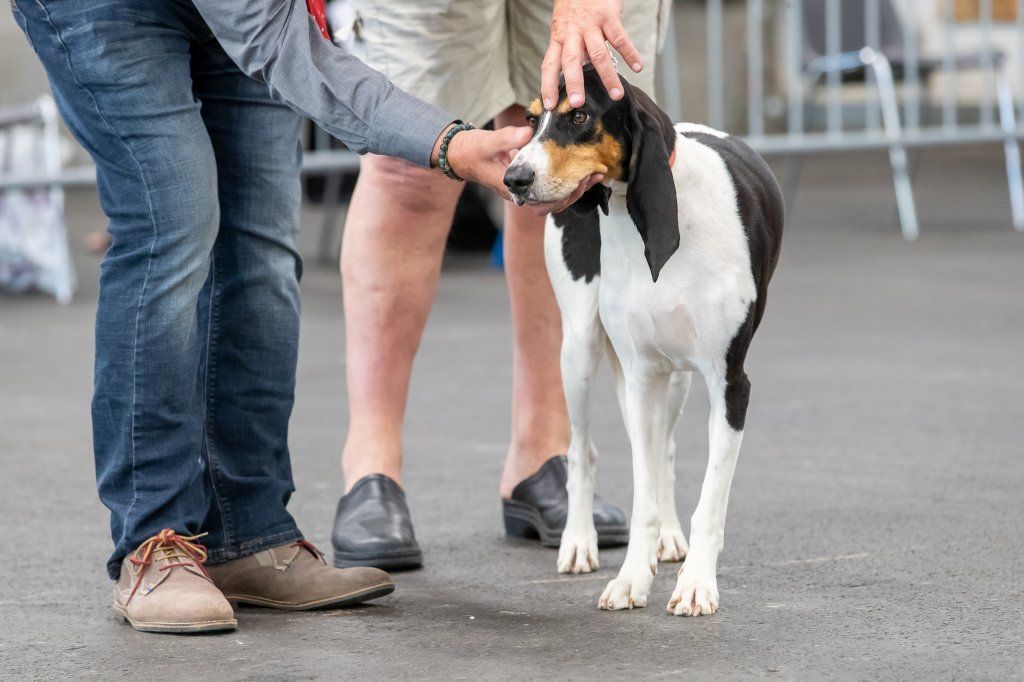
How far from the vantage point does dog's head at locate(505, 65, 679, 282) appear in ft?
7.09

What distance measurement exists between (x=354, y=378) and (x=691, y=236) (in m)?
0.93

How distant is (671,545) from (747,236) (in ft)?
2.25

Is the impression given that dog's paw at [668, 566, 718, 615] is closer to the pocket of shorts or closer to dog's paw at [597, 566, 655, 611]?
dog's paw at [597, 566, 655, 611]

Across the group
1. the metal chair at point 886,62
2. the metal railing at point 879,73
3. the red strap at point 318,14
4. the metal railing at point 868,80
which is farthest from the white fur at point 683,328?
the metal chair at point 886,62

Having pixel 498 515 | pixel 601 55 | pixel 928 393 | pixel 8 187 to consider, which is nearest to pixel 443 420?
pixel 498 515

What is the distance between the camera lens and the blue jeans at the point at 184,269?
7.41 feet

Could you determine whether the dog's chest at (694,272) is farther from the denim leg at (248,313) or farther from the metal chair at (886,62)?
the metal chair at (886,62)

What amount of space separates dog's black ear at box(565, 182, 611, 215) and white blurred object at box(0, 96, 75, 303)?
4.98 m

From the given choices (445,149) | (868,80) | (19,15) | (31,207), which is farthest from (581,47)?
(868,80)

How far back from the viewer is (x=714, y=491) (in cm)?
239

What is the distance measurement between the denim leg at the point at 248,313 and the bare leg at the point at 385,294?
0.38 meters

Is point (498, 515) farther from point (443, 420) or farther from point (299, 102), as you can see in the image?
point (299, 102)

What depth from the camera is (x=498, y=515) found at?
314cm

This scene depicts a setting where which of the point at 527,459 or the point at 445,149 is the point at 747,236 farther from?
the point at 527,459
